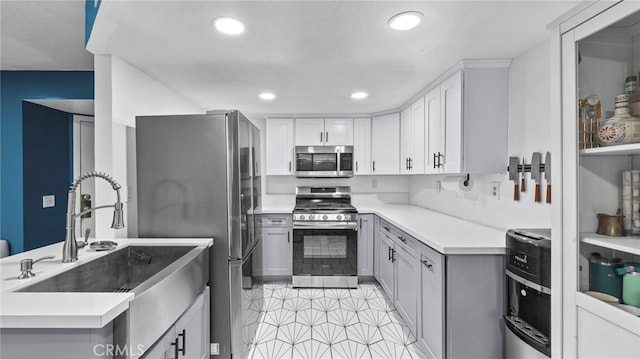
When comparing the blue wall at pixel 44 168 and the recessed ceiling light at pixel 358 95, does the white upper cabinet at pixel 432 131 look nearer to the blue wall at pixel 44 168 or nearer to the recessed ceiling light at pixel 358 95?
the recessed ceiling light at pixel 358 95

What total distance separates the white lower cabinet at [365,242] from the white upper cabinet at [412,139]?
2.52 ft

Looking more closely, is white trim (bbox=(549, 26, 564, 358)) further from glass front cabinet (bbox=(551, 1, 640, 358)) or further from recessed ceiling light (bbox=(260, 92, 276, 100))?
recessed ceiling light (bbox=(260, 92, 276, 100))

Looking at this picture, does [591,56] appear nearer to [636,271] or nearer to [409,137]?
[636,271]

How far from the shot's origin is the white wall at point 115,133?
1.92m

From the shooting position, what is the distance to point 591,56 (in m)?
1.14

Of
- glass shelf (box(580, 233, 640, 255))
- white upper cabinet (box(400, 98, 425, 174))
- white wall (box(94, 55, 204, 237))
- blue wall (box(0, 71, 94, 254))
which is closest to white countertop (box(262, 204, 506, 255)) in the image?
glass shelf (box(580, 233, 640, 255))

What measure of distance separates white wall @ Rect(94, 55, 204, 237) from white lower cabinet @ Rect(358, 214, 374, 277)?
2306mm

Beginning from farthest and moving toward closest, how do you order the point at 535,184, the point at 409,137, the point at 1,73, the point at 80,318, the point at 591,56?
the point at 409,137 → the point at 1,73 → the point at 535,184 → the point at 591,56 → the point at 80,318

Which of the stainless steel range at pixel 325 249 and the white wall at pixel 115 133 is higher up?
the white wall at pixel 115 133

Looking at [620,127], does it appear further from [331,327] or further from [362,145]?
[362,145]

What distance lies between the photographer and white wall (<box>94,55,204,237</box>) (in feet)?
6.29

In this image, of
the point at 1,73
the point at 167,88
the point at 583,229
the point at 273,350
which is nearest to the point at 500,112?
the point at 583,229

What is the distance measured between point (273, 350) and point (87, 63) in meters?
2.90

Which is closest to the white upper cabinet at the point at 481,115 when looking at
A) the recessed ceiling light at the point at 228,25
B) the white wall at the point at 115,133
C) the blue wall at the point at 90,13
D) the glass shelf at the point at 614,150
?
the glass shelf at the point at 614,150
